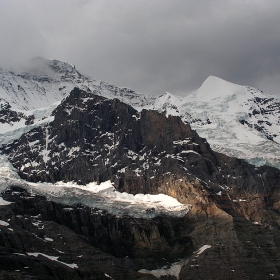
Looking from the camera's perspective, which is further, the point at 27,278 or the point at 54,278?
the point at 54,278

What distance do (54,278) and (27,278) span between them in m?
13.7

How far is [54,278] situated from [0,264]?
16.8m

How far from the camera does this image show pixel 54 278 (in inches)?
7815

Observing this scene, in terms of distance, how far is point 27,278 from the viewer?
186 m

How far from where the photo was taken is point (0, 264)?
639 ft

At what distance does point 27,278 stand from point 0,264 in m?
12.7
